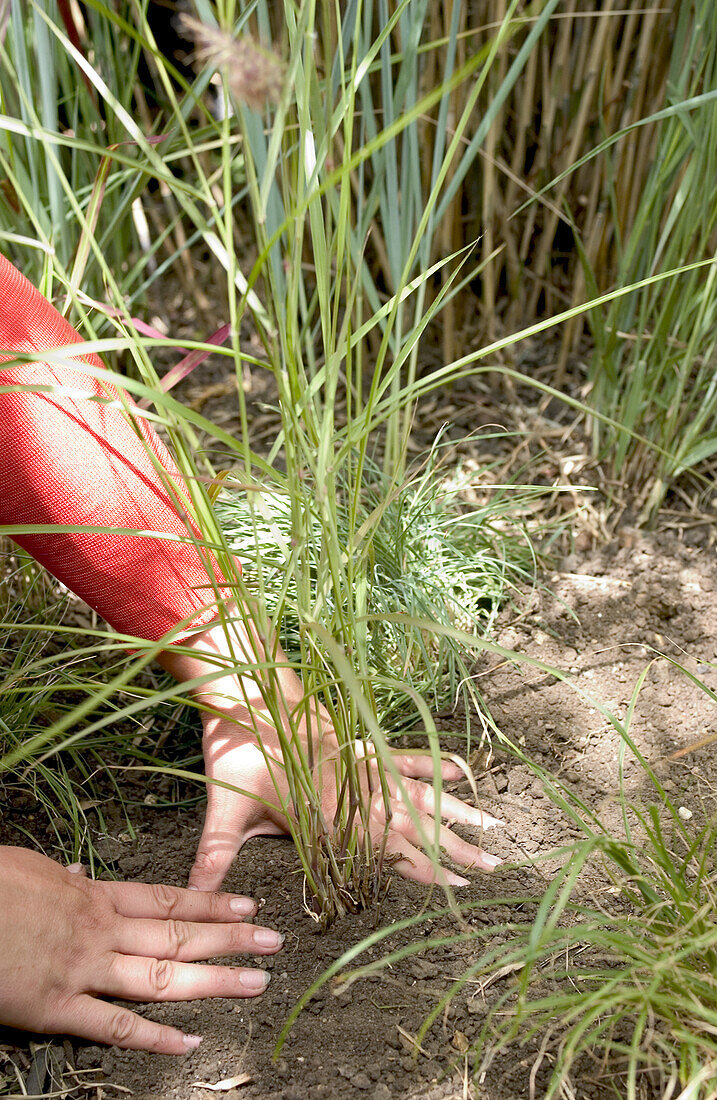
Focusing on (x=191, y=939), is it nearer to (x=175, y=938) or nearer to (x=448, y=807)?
(x=175, y=938)

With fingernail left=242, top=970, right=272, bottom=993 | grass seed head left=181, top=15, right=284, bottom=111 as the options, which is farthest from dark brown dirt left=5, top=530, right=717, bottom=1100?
grass seed head left=181, top=15, right=284, bottom=111

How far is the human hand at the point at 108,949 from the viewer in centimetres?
77

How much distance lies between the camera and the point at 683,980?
648 millimetres

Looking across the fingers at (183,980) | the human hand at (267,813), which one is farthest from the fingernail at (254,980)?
the human hand at (267,813)

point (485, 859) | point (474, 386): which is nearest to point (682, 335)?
point (474, 386)

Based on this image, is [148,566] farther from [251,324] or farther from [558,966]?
[251,324]

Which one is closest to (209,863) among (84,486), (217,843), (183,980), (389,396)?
(217,843)

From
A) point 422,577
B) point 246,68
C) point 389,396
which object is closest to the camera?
point 246,68

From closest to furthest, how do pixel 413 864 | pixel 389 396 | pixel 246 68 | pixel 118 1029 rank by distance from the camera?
1. pixel 246 68
2. pixel 118 1029
3. pixel 413 864
4. pixel 389 396

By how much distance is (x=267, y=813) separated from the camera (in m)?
0.96

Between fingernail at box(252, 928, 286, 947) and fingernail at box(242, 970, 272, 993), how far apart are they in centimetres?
3

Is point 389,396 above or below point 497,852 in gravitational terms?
above

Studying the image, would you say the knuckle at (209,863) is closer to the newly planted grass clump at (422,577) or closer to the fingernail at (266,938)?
the fingernail at (266,938)

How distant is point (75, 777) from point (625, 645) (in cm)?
65
